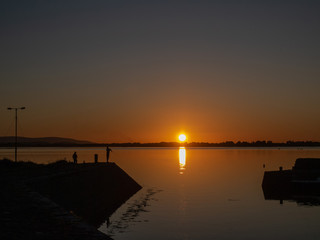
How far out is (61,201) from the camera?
24.6 metres

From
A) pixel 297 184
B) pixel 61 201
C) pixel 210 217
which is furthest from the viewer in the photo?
pixel 297 184

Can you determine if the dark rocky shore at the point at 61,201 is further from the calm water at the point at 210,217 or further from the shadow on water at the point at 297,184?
the shadow on water at the point at 297,184

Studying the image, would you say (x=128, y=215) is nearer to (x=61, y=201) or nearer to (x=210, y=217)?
(x=210, y=217)

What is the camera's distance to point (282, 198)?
44.4 metres

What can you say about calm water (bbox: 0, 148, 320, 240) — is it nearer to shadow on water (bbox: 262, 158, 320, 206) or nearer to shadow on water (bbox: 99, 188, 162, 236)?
shadow on water (bbox: 99, 188, 162, 236)

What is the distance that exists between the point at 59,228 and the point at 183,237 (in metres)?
14.3

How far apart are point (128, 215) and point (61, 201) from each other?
9.64 meters

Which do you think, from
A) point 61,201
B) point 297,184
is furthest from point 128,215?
point 297,184

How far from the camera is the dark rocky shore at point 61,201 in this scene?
1191 cm

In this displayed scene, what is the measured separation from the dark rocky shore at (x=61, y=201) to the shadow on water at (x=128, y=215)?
34.5 inches

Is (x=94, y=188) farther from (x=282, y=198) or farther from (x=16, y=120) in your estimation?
(x=16, y=120)

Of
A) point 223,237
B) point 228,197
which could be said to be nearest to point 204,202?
point 228,197

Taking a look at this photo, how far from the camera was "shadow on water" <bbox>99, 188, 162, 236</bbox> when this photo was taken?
27.5 m

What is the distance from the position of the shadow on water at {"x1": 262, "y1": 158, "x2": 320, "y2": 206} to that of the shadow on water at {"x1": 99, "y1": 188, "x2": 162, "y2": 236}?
14339mm
